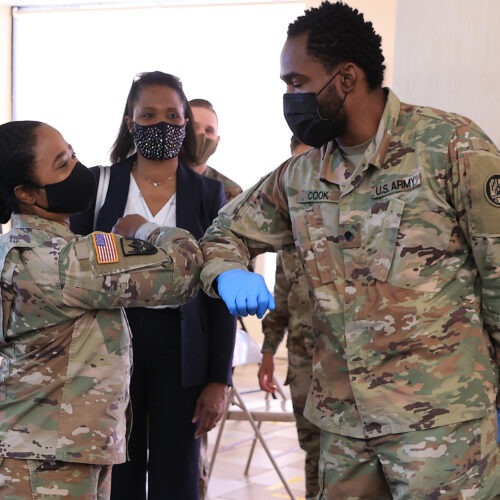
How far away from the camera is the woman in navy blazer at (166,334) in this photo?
266 centimetres

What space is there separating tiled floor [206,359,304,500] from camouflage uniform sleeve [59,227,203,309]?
7.90 feet

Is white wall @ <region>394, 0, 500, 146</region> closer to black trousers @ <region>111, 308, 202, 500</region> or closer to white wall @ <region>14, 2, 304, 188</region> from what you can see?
black trousers @ <region>111, 308, 202, 500</region>

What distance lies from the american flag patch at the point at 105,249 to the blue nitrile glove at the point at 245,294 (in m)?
0.29

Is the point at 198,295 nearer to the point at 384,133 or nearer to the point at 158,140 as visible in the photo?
the point at 158,140

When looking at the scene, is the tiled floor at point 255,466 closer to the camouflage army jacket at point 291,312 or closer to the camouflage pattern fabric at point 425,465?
the camouflage army jacket at point 291,312

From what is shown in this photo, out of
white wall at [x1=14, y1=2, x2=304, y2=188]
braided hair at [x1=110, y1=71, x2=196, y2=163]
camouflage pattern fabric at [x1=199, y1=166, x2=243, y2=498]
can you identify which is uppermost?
white wall at [x1=14, y1=2, x2=304, y2=188]

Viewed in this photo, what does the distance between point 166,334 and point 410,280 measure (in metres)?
0.97

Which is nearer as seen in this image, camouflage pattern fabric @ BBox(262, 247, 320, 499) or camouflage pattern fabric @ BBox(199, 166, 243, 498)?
camouflage pattern fabric @ BBox(262, 247, 320, 499)

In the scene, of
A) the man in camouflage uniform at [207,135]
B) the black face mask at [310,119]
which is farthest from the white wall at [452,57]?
the man in camouflage uniform at [207,135]

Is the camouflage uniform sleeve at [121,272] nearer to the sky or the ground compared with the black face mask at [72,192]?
nearer to the ground

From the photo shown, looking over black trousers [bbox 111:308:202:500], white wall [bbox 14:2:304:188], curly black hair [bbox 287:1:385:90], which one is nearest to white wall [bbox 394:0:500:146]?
curly black hair [bbox 287:1:385:90]

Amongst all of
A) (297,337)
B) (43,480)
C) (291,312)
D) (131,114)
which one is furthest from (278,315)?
(43,480)

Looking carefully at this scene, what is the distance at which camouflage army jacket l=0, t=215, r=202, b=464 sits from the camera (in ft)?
6.89

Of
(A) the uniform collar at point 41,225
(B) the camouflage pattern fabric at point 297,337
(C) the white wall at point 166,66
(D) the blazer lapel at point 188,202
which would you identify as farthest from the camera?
(C) the white wall at point 166,66
